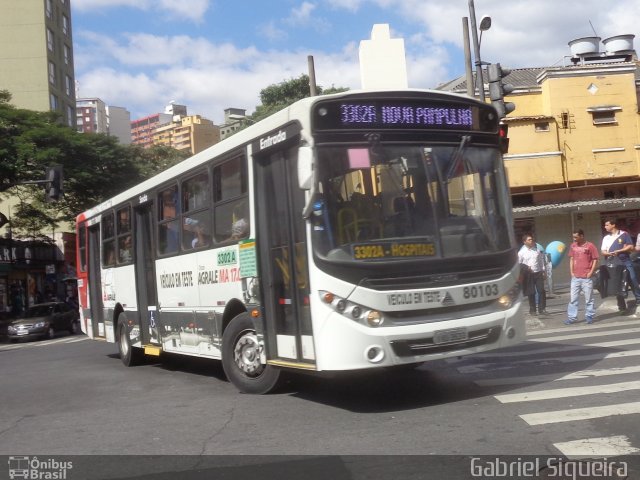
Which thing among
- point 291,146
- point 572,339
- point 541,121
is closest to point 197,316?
point 291,146

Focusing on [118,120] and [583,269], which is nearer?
[583,269]

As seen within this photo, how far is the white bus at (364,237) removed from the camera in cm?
737

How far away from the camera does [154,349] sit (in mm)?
12398

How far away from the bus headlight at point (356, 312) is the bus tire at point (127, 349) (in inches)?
280

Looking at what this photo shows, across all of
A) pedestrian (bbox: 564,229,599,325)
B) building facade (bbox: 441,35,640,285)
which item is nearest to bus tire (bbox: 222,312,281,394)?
pedestrian (bbox: 564,229,599,325)

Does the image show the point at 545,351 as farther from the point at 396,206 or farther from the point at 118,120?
the point at 118,120

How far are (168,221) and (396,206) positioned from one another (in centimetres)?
488

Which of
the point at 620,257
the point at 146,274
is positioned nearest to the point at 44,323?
the point at 146,274

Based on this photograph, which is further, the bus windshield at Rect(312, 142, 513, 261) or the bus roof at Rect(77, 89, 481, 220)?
the bus roof at Rect(77, 89, 481, 220)

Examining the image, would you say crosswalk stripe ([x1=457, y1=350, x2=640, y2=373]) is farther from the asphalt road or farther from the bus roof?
the bus roof

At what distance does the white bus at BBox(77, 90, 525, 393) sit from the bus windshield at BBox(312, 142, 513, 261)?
1 cm

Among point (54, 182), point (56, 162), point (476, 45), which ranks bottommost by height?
point (54, 182)

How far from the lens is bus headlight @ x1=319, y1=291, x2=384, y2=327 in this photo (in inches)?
288

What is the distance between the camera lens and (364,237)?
7426 mm
